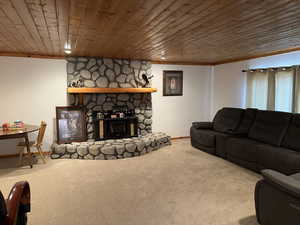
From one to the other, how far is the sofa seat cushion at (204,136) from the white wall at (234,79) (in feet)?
4.65

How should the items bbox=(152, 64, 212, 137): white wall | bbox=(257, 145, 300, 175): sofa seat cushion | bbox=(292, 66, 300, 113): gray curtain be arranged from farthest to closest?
bbox=(152, 64, 212, 137): white wall → bbox=(292, 66, 300, 113): gray curtain → bbox=(257, 145, 300, 175): sofa seat cushion

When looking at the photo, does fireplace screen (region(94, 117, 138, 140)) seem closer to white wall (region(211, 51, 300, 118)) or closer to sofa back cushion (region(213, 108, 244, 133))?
sofa back cushion (region(213, 108, 244, 133))

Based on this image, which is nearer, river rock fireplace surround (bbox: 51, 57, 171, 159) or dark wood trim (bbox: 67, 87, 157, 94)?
river rock fireplace surround (bbox: 51, 57, 171, 159)

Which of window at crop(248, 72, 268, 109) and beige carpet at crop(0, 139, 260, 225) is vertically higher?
window at crop(248, 72, 268, 109)

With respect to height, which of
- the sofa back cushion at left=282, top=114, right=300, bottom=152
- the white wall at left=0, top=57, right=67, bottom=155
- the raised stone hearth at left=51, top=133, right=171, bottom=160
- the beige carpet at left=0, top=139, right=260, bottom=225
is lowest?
the beige carpet at left=0, top=139, right=260, bottom=225

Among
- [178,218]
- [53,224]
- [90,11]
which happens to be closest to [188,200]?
[178,218]

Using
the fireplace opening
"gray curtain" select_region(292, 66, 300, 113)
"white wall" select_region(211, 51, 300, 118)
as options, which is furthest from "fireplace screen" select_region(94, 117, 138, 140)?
"gray curtain" select_region(292, 66, 300, 113)

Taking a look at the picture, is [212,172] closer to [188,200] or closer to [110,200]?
[188,200]

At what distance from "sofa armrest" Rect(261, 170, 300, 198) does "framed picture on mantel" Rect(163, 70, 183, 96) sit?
13.9 ft

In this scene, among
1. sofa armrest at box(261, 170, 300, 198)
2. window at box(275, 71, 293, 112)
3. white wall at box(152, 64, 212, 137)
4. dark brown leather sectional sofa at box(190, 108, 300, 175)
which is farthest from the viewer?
white wall at box(152, 64, 212, 137)

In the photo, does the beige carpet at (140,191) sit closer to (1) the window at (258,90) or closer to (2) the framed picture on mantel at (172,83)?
(1) the window at (258,90)

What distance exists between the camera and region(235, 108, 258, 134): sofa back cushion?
15.5 feet

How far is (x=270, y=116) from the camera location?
4.25m

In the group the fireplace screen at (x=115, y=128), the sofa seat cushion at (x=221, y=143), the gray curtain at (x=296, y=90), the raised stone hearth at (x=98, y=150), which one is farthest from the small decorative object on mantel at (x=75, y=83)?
the gray curtain at (x=296, y=90)
